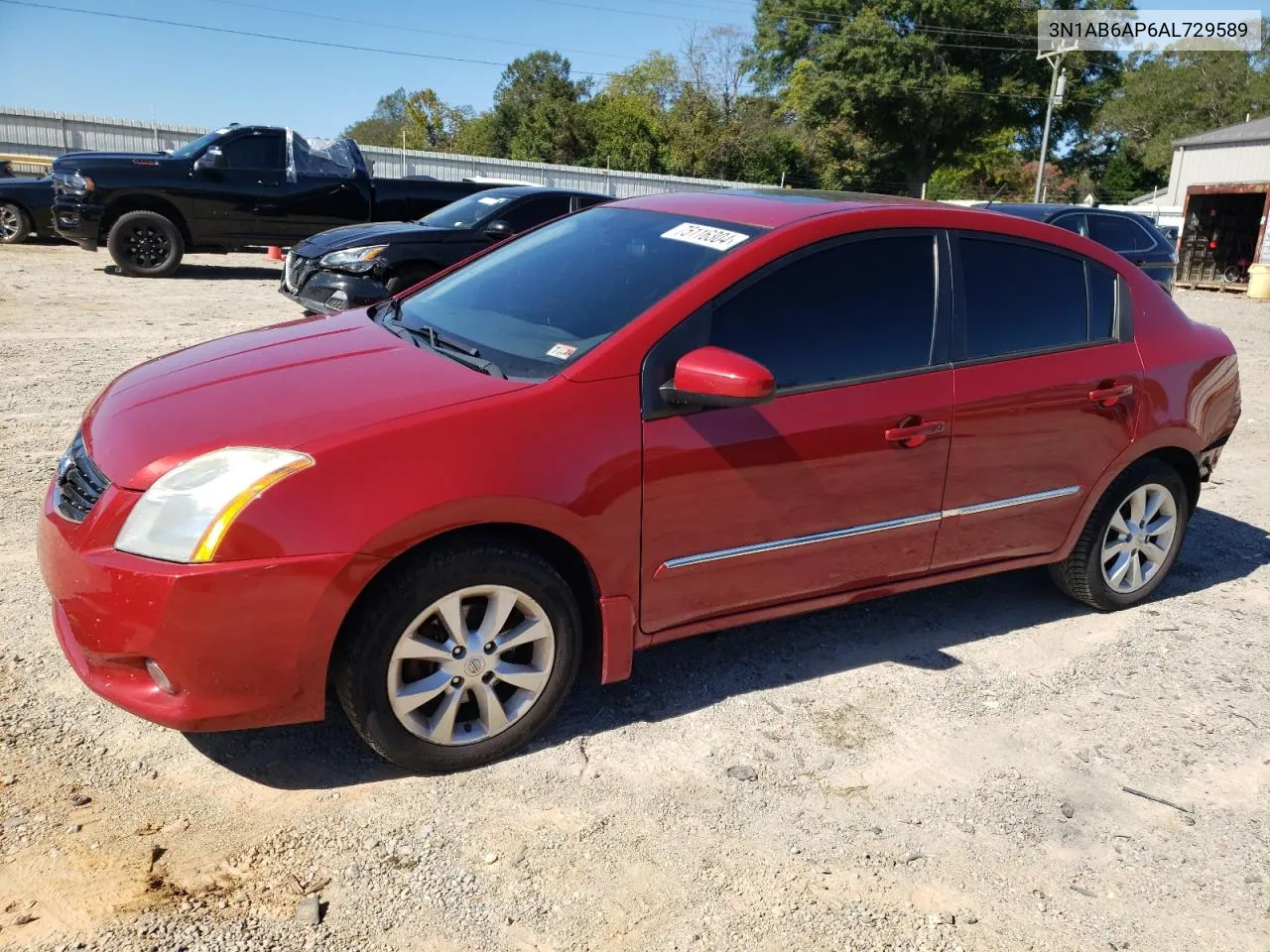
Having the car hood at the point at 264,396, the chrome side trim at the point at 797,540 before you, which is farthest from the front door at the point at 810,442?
the car hood at the point at 264,396

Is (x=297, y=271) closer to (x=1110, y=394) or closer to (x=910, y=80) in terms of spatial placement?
(x=1110, y=394)

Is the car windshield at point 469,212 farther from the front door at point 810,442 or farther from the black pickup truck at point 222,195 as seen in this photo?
the front door at point 810,442

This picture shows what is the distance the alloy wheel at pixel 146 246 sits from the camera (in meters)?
13.4

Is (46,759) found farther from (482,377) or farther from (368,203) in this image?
(368,203)

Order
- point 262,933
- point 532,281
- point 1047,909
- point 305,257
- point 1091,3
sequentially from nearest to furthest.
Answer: point 262,933 → point 1047,909 → point 532,281 → point 305,257 → point 1091,3

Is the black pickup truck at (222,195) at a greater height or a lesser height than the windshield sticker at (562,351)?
greater

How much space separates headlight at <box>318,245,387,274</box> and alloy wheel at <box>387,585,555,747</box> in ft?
22.7

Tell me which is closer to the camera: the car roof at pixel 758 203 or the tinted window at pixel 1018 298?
the car roof at pixel 758 203

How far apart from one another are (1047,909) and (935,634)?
1.68 meters

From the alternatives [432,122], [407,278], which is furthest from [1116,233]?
[432,122]

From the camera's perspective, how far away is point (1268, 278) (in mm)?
22469

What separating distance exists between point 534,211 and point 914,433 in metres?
8.12

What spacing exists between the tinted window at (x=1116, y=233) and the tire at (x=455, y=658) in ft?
36.2

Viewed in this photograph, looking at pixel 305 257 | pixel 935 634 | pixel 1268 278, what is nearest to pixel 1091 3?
pixel 1268 278
